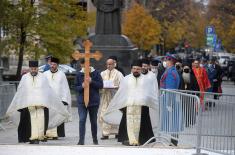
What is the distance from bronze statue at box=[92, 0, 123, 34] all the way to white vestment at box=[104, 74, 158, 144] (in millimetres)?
10226

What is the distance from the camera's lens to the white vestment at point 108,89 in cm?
1681

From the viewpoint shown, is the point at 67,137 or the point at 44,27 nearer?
the point at 67,137

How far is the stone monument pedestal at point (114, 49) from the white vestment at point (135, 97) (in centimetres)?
963

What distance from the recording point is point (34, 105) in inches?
614

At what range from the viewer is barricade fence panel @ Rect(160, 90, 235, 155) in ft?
40.3

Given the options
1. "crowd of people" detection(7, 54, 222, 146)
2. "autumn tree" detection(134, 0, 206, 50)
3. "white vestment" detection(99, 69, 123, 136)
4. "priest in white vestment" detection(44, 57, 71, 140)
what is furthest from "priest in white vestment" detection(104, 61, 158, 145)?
"autumn tree" detection(134, 0, 206, 50)

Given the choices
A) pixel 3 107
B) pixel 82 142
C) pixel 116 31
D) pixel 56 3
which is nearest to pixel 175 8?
pixel 56 3

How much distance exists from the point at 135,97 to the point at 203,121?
2595 millimetres

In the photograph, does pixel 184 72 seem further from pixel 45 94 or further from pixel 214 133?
pixel 214 133

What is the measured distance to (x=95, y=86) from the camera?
15.4 m

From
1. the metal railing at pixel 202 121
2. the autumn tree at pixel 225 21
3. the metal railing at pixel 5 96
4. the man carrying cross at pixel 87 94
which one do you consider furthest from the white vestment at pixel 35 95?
the autumn tree at pixel 225 21

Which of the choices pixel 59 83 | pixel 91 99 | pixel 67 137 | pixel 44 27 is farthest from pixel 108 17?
pixel 91 99

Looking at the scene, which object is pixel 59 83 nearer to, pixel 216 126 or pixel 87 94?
pixel 87 94

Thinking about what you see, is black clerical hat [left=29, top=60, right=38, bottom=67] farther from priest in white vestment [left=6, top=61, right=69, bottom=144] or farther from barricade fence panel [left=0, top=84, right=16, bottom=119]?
barricade fence panel [left=0, top=84, right=16, bottom=119]
